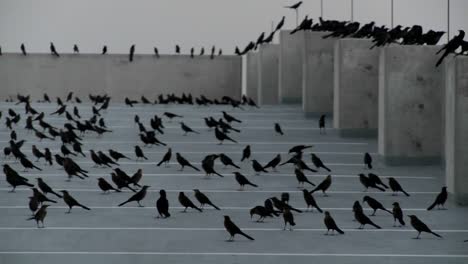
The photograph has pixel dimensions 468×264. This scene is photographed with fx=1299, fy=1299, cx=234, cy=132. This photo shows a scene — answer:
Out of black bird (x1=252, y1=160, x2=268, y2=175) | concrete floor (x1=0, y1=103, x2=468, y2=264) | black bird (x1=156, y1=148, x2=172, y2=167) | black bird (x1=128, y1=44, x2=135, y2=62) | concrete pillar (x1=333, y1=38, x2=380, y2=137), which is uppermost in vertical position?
black bird (x1=128, y1=44, x2=135, y2=62)

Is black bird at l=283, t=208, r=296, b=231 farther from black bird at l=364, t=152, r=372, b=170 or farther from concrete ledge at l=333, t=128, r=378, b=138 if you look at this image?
concrete ledge at l=333, t=128, r=378, b=138

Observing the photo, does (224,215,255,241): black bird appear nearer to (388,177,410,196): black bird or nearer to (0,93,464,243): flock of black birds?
(0,93,464,243): flock of black birds

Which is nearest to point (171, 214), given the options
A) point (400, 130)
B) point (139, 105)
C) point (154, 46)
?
point (400, 130)

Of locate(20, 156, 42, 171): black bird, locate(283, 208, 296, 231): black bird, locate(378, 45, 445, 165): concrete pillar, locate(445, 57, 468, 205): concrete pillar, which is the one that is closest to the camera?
locate(283, 208, 296, 231): black bird

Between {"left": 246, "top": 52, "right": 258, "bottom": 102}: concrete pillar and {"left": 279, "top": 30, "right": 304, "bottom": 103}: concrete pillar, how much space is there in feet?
26.3

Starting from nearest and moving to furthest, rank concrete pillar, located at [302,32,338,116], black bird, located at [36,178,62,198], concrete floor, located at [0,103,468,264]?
concrete floor, located at [0,103,468,264]
black bird, located at [36,178,62,198]
concrete pillar, located at [302,32,338,116]

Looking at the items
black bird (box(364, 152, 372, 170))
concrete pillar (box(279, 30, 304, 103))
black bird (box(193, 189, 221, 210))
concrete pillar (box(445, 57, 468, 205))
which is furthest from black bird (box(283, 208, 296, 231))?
concrete pillar (box(279, 30, 304, 103))

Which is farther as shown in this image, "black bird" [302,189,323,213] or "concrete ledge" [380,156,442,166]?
"concrete ledge" [380,156,442,166]

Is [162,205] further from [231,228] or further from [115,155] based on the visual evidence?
[115,155]

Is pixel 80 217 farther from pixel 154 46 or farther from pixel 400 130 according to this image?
pixel 154 46

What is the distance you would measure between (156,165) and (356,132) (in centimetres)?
622

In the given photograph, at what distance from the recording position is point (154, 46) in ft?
159

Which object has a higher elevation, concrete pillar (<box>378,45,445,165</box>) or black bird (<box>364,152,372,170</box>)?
concrete pillar (<box>378,45,445,165</box>)

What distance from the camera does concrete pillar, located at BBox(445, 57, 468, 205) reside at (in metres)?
21.3
